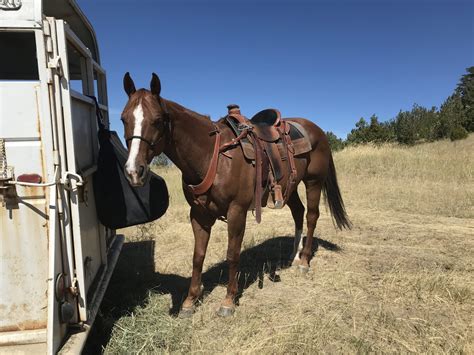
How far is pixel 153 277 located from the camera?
406 centimetres

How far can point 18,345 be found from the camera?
78.2 inches

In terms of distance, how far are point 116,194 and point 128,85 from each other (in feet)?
3.16

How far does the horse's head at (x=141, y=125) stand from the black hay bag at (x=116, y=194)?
21.4 inches

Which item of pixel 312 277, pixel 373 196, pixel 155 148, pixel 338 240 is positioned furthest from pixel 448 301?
pixel 373 196

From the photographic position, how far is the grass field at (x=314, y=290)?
105 inches

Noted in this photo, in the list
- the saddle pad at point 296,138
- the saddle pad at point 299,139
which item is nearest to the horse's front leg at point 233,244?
the saddle pad at point 296,138

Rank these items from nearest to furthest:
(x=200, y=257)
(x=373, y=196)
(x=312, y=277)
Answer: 1. (x=200, y=257)
2. (x=312, y=277)
3. (x=373, y=196)

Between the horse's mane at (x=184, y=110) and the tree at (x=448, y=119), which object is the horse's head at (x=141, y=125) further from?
the tree at (x=448, y=119)

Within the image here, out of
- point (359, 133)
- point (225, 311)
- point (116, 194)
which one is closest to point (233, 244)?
point (225, 311)

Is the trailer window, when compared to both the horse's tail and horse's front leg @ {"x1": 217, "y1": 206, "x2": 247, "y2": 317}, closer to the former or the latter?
horse's front leg @ {"x1": 217, "y1": 206, "x2": 247, "y2": 317}

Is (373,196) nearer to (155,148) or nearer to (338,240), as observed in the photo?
(338,240)

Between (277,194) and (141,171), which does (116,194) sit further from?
(277,194)

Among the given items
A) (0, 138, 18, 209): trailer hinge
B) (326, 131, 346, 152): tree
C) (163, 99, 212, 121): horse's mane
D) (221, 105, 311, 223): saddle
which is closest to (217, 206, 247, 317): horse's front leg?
(221, 105, 311, 223): saddle

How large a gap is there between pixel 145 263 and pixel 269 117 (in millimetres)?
2715
